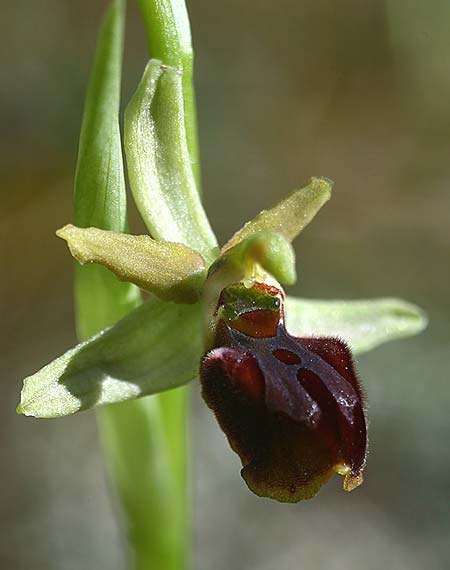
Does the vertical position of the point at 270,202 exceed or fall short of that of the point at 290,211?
it falls short

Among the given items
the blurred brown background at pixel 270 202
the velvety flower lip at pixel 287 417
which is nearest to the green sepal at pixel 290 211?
the velvety flower lip at pixel 287 417

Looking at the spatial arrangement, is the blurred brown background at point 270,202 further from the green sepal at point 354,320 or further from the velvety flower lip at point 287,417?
the velvety flower lip at point 287,417

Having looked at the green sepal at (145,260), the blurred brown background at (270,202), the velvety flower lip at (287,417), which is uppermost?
the green sepal at (145,260)

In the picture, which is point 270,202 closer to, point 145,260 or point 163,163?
point 163,163

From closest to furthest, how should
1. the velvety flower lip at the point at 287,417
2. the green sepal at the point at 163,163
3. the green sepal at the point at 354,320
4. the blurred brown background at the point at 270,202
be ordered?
the velvety flower lip at the point at 287,417, the green sepal at the point at 163,163, the green sepal at the point at 354,320, the blurred brown background at the point at 270,202

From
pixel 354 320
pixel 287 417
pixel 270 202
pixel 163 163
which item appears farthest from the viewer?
pixel 270 202

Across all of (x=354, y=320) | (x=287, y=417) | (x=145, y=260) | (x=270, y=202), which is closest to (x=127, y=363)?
(x=145, y=260)

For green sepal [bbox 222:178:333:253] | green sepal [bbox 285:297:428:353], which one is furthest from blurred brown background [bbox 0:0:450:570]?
green sepal [bbox 222:178:333:253]

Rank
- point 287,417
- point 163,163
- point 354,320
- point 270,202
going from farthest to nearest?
point 270,202 < point 354,320 < point 163,163 < point 287,417
